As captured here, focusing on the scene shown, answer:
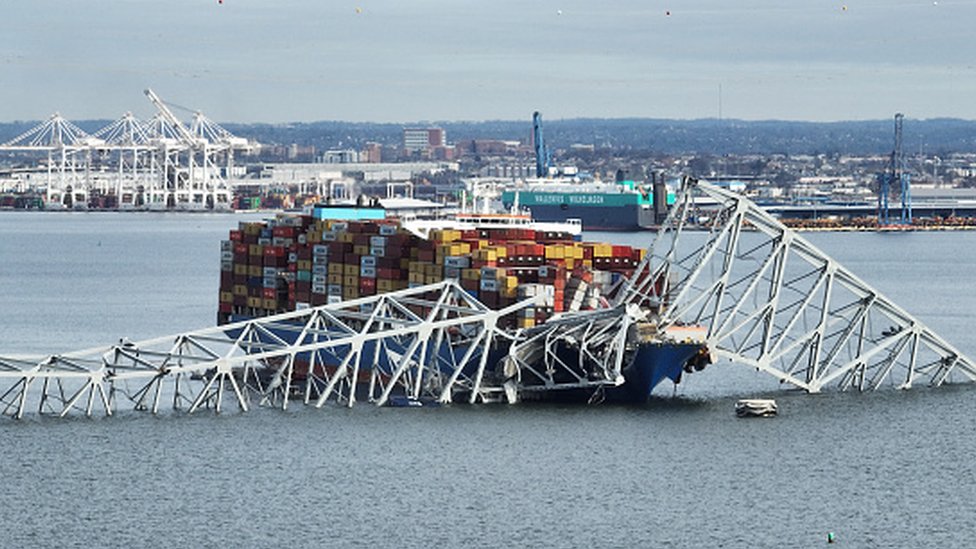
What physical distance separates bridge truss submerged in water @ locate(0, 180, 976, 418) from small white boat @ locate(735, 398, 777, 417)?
1.51 m

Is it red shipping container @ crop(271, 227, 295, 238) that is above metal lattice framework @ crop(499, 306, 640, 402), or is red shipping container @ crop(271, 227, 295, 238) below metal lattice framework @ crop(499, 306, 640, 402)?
above

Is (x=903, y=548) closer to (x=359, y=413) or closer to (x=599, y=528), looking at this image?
(x=599, y=528)

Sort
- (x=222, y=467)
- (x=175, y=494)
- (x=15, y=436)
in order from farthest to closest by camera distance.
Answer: (x=15, y=436) < (x=222, y=467) < (x=175, y=494)

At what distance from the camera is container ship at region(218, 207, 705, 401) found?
199 feet

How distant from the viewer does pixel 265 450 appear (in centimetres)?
5278

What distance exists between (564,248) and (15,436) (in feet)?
60.8

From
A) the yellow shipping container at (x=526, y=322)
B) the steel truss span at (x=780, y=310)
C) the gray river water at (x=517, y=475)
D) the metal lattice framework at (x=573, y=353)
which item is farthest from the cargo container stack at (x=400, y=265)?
the gray river water at (x=517, y=475)

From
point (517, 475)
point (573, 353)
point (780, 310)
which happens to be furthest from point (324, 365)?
point (517, 475)

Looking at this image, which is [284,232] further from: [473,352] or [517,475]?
[517,475]

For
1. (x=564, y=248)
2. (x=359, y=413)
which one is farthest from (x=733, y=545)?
(x=564, y=248)

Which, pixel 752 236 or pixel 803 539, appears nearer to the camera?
pixel 803 539

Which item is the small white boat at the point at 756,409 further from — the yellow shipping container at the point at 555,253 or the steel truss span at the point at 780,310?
the yellow shipping container at the point at 555,253

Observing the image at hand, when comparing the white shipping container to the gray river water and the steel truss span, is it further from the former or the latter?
the gray river water

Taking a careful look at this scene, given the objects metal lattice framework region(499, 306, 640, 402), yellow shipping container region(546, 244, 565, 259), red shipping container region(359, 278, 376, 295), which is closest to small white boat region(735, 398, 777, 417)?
metal lattice framework region(499, 306, 640, 402)
